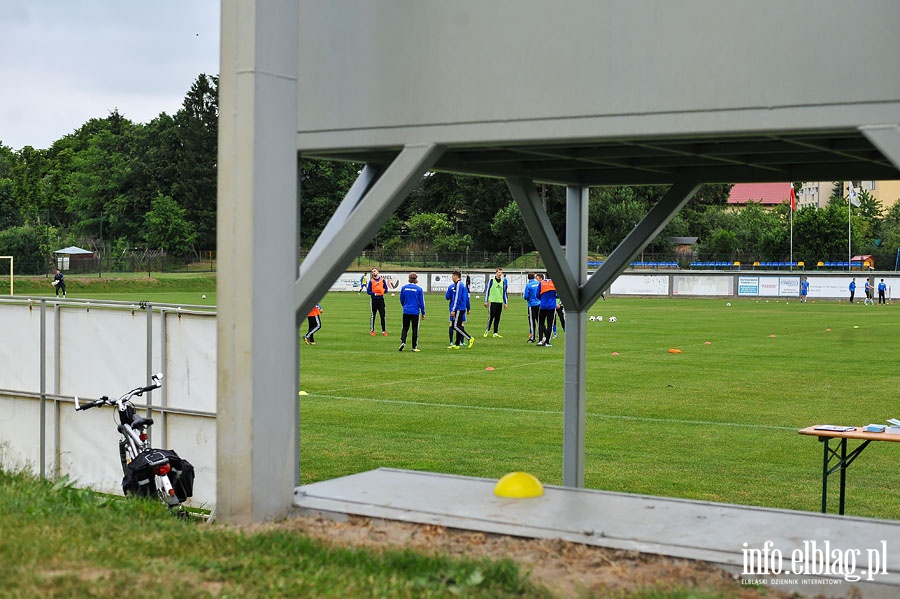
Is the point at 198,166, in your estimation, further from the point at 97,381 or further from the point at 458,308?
the point at 97,381

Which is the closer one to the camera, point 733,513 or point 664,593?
point 664,593

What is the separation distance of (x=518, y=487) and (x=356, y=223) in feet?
6.18

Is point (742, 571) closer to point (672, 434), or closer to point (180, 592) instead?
point (180, 592)

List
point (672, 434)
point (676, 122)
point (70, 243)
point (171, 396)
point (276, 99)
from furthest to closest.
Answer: point (70, 243) → point (672, 434) → point (171, 396) → point (276, 99) → point (676, 122)

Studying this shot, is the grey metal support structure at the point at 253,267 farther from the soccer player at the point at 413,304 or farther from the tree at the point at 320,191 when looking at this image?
the tree at the point at 320,191

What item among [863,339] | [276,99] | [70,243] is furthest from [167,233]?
[276,99]

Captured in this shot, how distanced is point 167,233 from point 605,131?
9559cm

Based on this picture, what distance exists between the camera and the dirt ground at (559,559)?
530 centimetres

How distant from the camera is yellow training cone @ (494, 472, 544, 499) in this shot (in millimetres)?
7098

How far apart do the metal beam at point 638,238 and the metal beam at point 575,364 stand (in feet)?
0.47

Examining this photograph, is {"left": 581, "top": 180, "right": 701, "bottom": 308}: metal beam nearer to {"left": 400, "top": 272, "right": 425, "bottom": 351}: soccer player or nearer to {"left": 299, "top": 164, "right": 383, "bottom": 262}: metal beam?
{"left": 299, "top": 164, "right": 383, "bottom": 262}: metal beam

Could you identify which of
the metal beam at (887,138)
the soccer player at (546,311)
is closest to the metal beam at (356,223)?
the metal beam at (887,138)

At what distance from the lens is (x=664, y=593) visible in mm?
5125

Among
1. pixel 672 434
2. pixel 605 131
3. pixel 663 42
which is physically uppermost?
pixel 663 42
